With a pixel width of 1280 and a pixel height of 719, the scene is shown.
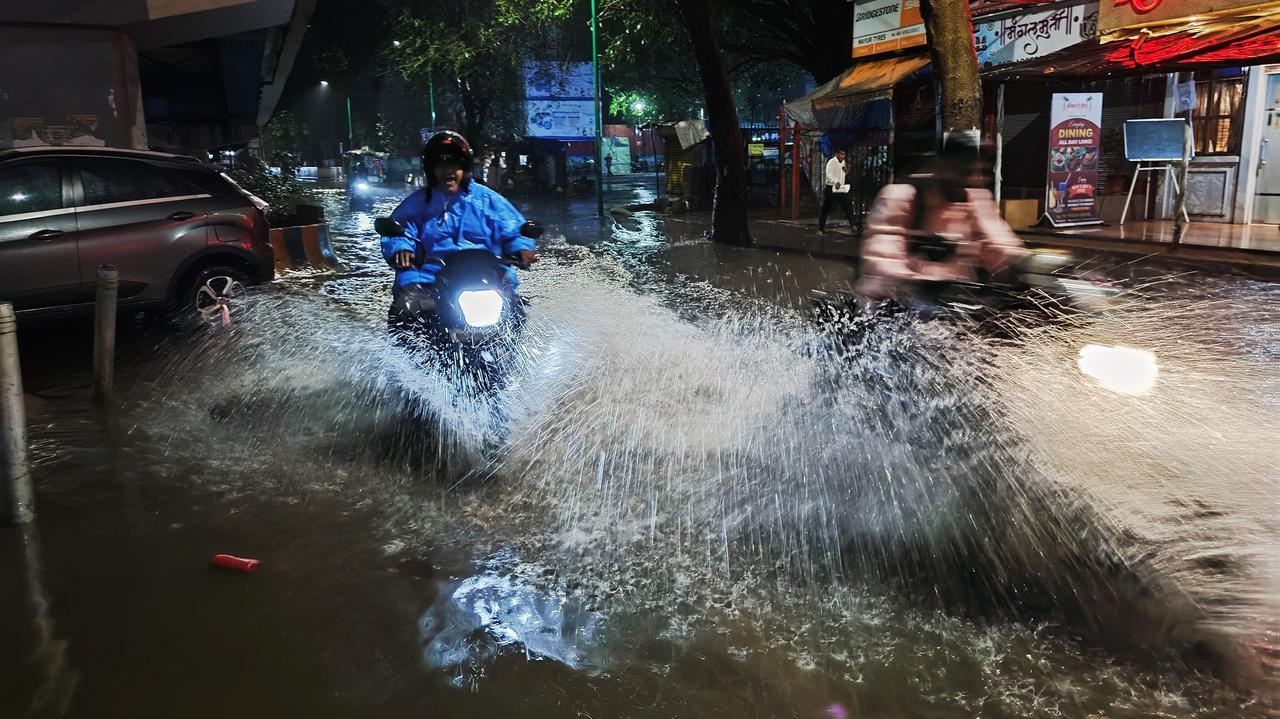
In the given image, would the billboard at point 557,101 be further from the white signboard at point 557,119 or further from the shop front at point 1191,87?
the shop front at point 1191,87

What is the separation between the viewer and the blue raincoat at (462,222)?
5.92 metres

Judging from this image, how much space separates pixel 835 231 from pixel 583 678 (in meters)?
16.8

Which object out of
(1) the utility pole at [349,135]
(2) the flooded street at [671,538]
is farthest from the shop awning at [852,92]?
(1) the utility pole at [349,135]

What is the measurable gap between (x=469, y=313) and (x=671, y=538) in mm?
2079

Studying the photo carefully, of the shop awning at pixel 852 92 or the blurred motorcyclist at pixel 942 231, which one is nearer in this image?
the blurred motorcyclist at pixel 942 231

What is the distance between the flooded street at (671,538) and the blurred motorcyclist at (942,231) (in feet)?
1.17

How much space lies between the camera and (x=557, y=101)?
133 feet

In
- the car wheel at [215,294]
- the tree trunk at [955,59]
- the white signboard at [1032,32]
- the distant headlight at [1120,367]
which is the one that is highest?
the white signboard at [1032,32]

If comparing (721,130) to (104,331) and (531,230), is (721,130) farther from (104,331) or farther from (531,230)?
(104,331)

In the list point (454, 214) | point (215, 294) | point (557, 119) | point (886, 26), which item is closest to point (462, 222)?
point (454, 214)

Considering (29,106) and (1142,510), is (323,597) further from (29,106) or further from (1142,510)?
(29,106)

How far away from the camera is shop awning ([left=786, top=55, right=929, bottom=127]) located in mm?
15789

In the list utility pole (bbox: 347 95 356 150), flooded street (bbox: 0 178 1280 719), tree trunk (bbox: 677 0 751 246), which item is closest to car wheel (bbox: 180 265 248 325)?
flooded street (bbox: 0 178 1280 719)

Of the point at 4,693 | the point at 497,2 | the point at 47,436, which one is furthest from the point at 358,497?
the point at 497,2
